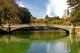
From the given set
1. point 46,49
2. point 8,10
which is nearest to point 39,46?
point 46,49

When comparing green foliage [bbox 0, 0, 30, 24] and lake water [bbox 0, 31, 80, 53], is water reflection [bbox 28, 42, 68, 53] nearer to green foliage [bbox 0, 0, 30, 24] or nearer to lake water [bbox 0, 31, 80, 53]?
lake water [bbox 0, 31, 80, 53]

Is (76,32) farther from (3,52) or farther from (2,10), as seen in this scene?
(3,52)

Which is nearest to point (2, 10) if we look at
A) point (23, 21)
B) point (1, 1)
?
point (1, 1)

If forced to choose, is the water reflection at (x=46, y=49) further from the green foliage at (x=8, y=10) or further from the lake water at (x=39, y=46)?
the green foliage at (x=8, y=10)

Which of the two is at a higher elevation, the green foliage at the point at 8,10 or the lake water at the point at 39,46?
the green foliage at the point at 8,10

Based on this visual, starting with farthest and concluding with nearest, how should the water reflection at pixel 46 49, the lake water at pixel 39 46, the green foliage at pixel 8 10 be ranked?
1. the green foliage at pixel 8 10
2. the lake water at pixel 39 46
3. the water reflection at pixel 46 49

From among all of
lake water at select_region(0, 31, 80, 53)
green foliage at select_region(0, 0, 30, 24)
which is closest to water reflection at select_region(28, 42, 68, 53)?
lake water at select_region(0, 31, 80, 53)

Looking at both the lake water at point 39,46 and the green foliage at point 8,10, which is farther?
the green foliage at point 8,10

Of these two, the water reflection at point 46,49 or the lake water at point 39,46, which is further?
the lake water at point 39,46

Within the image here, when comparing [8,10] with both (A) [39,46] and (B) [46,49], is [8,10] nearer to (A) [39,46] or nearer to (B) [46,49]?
(A) [39,46]

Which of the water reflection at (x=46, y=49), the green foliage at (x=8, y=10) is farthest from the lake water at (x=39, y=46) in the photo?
the green foliage at (x=8, y=10)

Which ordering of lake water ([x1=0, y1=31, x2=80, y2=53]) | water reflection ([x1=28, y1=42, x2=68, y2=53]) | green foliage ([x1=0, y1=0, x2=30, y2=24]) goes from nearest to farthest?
water reflection ([x1=28, y1=42, x2=68, y2=53]), lake water ([x1=0, y1=31, x2=80, y2=53]), green foliage ([x1=0, y1=0, x2=30, y2=24])

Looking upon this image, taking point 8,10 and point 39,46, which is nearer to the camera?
point 39,46

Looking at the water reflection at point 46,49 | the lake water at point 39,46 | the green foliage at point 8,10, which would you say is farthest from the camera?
the green foliage at point 8,10
